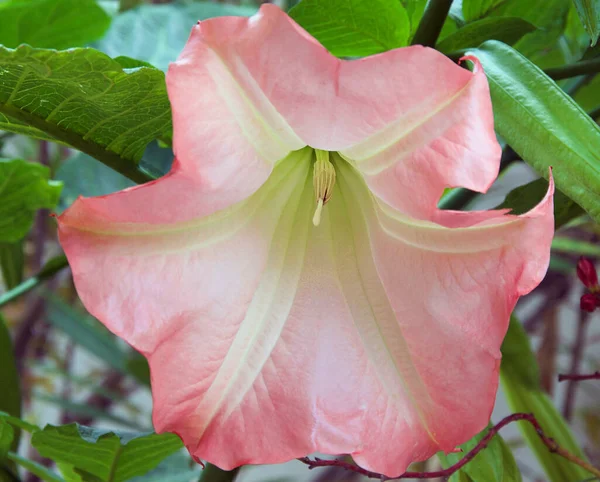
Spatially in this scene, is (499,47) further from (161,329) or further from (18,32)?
(18,32)

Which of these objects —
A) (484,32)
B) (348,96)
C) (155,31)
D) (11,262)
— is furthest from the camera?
(155,31)

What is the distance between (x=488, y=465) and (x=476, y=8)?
0.90ft

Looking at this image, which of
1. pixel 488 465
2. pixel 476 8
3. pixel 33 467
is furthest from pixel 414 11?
pixel 33 467

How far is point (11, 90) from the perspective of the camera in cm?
32

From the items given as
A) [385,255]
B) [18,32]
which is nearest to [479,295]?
[385,255]

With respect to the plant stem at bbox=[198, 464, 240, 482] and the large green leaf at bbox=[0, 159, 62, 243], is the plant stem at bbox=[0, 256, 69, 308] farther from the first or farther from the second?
the plant stem at bbox=[198, 464, 240, 482]

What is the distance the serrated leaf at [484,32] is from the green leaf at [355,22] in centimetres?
3

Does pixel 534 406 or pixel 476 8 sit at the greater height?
pixel 476 8

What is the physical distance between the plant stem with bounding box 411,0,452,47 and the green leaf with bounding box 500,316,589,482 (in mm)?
234

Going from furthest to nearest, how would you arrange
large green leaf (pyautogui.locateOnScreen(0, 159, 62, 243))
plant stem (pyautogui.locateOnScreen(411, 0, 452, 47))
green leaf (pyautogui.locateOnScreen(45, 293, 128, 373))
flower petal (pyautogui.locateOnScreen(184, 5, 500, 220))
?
green leaf (pyautogui.locateOnScreen(45, 293, 128, 373)) < large green leaf (pyautogui.locateOnScreen(0, 159, 62, 243)) < plant stem (pyautogui.locateOnScreen(411, 0, 452, 47)) < flower petal (pyautogui.locateOnScreen(184, 5, 500, 220))

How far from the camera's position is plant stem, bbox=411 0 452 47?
1.18 ft

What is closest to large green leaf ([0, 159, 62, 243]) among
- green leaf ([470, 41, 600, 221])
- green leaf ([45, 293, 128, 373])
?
green leaf ([470, 41, 600, 221])

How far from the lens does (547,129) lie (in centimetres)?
27

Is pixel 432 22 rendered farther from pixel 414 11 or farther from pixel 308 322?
pixel 308 322
